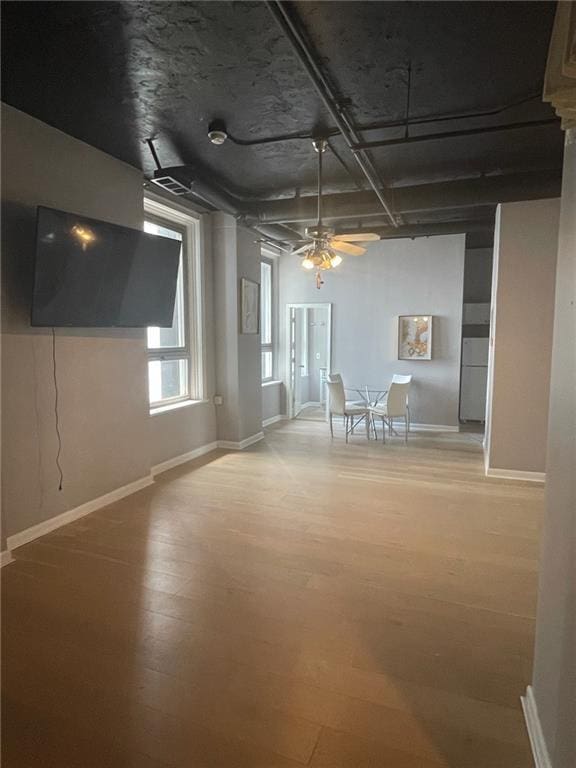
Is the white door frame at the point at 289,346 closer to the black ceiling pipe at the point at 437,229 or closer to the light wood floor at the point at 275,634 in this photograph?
the black ceiling pipe at the point at 437,229

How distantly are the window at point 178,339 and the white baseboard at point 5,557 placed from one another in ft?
7.10

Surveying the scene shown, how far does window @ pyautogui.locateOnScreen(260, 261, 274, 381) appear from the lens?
7.50 metres

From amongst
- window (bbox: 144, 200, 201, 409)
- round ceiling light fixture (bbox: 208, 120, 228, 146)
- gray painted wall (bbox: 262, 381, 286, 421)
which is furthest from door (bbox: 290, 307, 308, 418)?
round ceiling light fixture (bbox: 208, 120, 228, 146)

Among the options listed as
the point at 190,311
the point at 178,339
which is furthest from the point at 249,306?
the point at 178,339

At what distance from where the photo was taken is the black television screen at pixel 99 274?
2.96 metres

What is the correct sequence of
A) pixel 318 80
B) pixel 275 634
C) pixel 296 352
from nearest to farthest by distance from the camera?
pixel 275 634
pixel 318 80
pixel 296 352

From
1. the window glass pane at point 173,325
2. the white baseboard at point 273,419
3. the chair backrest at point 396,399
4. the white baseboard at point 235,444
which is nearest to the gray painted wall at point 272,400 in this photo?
the white baseboard at point 273,419

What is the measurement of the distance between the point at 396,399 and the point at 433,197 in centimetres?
277

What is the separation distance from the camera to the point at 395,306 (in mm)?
7020

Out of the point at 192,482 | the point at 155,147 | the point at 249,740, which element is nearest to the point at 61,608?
the point at 249,740

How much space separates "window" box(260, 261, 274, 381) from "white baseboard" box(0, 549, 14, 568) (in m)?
5.00

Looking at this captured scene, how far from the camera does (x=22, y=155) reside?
296cm

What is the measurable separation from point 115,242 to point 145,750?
10.6 feet

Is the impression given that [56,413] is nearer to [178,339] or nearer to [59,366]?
[59,366]
